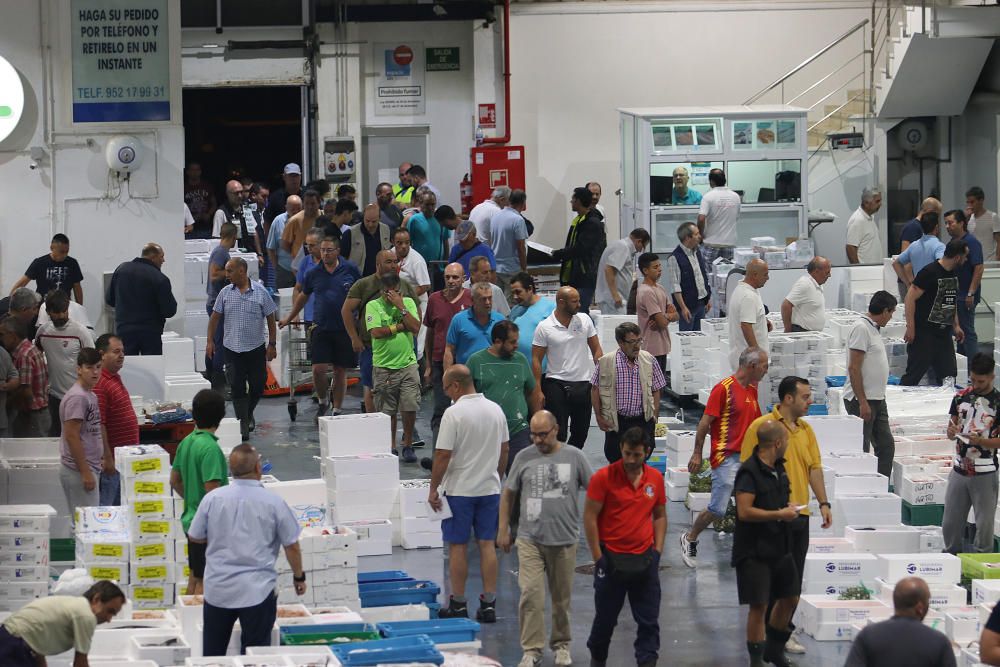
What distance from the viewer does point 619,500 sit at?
8.91 meters

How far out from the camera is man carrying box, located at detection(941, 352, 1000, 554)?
424 inches

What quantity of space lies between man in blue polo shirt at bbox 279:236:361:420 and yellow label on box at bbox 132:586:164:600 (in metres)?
4.83

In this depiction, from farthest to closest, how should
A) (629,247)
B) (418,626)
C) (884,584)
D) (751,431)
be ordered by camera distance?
(629,247) < (884,584) < (751,431) < (418,626)

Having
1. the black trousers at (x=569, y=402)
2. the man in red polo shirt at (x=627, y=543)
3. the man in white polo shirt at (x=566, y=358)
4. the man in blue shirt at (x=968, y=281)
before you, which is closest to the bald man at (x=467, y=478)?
the man in red polo shirt at (x=627, y=543)

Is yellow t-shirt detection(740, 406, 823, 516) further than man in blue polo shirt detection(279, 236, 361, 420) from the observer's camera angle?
No

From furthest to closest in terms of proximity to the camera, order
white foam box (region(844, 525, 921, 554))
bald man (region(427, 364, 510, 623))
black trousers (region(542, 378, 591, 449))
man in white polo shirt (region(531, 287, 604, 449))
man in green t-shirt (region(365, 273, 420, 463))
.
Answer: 1. man in green t-shirt (region(365, 273, 420, 463))
2. black trousers (region(542, 378, 591, 449))
3. man in white polo shirt (region(531, 287, 604, 449))
4. white foam box (region(844, 525, 921, 554))
5. bald man (region(427, 364, 510, 623))

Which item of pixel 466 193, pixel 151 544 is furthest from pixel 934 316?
pixel 466 193

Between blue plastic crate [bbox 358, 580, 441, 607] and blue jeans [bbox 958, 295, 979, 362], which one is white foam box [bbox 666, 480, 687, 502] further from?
blue jeans [bbox 958, 295, 979, 362]

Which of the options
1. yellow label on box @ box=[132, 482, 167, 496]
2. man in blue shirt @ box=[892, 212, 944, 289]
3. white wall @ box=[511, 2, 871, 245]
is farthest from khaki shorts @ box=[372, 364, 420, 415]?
white wall @ box=[511, 2, 871, 245]

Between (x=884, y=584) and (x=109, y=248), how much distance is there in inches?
302

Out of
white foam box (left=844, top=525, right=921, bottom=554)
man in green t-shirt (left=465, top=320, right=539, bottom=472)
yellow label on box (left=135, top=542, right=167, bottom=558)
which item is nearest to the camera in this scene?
yellow label on box (left=135, top=542, right=167, bottom=558)

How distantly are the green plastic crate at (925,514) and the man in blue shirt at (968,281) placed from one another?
4.50 metres

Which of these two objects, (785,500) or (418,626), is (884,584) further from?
(418,626)

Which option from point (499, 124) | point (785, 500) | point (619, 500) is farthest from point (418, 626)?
point (499, 124)
